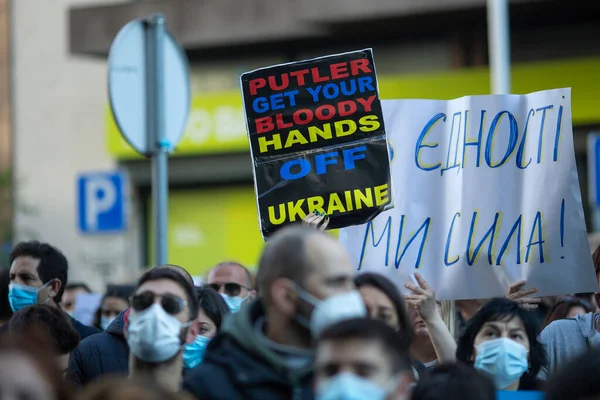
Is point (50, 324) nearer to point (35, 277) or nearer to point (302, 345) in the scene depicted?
point (35, 277)

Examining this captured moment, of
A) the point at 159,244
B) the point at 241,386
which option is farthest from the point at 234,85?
the point at 241,386

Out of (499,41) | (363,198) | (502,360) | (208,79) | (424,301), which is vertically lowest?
(502,360)

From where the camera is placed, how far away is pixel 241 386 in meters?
3.65

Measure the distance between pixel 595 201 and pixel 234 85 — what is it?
9146 mm

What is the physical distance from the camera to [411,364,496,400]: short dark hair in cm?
388

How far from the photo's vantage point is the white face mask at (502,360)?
5055 mm

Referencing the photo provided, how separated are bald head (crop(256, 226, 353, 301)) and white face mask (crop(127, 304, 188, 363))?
0.73 meters

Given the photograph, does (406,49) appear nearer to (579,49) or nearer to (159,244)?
(579,49)

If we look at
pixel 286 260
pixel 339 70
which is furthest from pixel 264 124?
pixel 286 260

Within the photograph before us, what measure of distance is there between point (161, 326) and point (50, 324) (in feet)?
4.67

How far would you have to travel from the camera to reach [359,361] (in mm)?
3340

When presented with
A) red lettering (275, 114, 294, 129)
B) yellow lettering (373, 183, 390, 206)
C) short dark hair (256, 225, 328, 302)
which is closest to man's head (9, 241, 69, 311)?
red lettering (275, 114, 294, 129)

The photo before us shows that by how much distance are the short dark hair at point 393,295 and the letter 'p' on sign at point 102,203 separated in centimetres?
561

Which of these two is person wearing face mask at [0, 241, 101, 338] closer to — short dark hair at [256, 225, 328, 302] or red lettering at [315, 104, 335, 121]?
red lettering at [315, 104, 335, 121]
